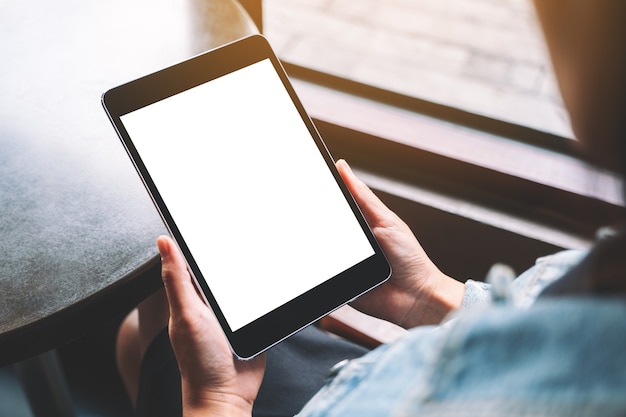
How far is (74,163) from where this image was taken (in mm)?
674

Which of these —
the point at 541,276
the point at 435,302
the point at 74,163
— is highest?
the point at 74,163

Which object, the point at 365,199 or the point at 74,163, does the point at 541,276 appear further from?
the point at 74,163

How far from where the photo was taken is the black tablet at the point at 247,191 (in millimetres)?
617

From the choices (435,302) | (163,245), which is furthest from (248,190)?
(435,302)

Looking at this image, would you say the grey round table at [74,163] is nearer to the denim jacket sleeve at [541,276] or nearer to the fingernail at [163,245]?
the fingernail at [163,245]

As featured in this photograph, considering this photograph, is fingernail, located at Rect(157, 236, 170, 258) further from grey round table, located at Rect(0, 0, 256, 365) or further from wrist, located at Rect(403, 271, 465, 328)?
wrist, located at Rect(403, 271, 465, 328)

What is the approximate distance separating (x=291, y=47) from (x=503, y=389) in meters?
1.13

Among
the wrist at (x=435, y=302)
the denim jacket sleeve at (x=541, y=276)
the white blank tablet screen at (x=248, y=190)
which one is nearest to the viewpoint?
the denim jacket sleeve at (x=541, y=276)

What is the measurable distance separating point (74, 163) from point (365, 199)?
0.30 meters

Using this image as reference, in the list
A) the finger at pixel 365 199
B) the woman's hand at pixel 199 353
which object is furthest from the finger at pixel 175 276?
the finger at pixel 365 199

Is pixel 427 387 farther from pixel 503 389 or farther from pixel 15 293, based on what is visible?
pixel 15 293

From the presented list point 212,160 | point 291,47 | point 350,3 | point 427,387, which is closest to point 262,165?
point 212,160

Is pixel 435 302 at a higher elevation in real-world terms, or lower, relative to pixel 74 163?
lower

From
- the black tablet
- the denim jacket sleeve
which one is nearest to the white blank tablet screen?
the black tablet
